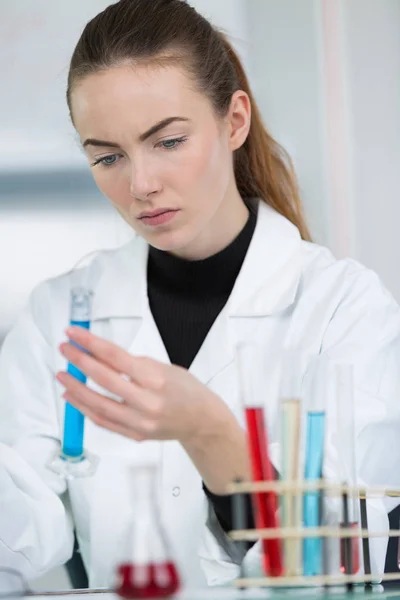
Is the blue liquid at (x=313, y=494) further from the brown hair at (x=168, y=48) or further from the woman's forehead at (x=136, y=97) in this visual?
the brown hair at (x=168, y=48)

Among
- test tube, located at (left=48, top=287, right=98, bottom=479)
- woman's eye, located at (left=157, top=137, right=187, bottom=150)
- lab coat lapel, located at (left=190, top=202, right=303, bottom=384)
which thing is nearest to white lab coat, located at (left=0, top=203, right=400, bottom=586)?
lab coat lapel, located at (left=190, top=202, right=303, bottom=384)

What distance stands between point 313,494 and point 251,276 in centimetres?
82

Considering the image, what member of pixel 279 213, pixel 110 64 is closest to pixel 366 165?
pixel 279 213

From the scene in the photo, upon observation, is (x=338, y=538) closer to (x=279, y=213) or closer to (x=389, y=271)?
(x=279, y=213)

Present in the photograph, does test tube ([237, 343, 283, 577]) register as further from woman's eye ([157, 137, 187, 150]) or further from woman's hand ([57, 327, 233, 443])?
woman's eye ([157, 137, 187, 150])

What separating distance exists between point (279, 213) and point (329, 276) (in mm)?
199

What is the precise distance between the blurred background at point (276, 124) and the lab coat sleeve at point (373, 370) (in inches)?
14.7

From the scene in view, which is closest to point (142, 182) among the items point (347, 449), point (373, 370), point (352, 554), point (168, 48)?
point (168, 48)

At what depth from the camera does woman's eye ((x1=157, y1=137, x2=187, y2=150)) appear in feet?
4.71

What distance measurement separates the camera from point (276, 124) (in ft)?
6.53

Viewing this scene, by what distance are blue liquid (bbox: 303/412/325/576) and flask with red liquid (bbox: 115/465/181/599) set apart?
16cm

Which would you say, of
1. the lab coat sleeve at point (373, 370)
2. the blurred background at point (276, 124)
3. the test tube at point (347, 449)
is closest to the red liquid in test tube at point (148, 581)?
the test tube at point (347, 449)

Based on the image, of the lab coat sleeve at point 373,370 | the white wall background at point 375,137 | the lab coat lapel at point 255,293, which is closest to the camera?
the lab coat sleeve at point 373,370

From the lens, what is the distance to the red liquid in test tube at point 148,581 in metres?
0.70
